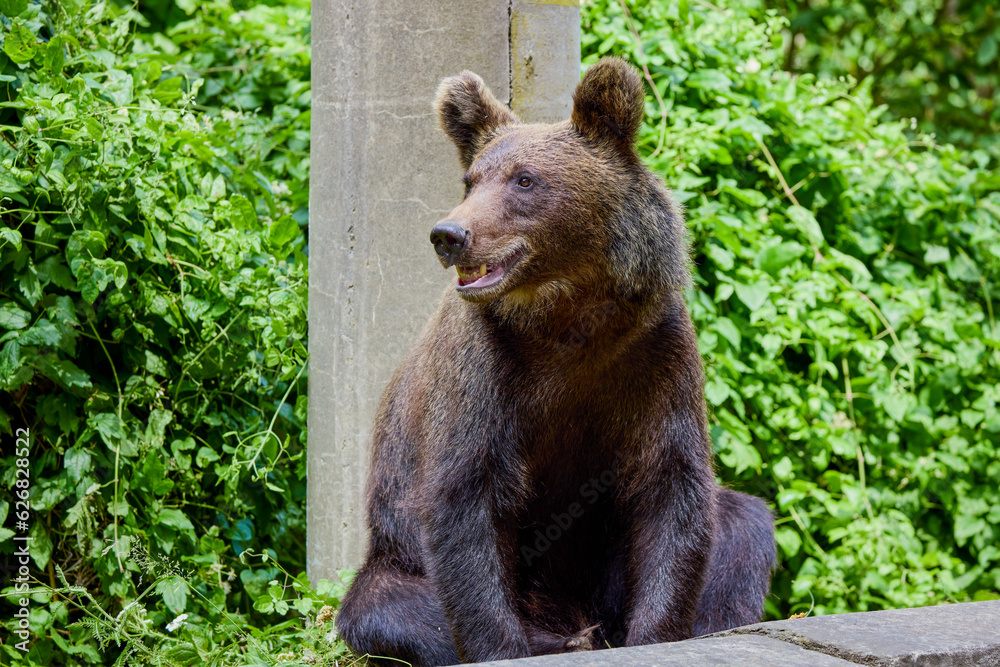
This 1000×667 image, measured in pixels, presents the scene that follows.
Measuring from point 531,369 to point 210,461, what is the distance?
1877 mm

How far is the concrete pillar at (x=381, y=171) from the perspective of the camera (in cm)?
391

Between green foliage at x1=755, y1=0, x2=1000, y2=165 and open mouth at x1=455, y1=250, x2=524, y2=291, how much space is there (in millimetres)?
8195

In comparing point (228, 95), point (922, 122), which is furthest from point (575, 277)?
point (922, 122)

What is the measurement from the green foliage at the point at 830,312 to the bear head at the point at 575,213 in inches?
77.5

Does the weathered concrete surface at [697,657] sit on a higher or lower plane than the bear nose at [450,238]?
lower

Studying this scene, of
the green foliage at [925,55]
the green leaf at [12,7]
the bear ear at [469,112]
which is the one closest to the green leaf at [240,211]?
the green leaf at [12,7]

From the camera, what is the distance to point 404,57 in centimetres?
391

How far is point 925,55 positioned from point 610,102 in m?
9.37

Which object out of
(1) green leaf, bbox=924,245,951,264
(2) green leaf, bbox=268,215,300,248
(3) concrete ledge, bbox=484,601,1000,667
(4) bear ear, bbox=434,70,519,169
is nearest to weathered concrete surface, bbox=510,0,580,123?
(4) bear ear, bbox=434,70,519,169

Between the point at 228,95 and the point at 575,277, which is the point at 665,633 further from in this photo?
the point at 228,95

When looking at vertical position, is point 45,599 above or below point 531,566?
below

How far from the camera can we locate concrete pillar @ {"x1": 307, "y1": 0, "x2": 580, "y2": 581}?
3.91 meters

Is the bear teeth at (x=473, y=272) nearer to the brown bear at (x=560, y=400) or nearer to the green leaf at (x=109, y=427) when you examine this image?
the brown bear at (x=560, y=400)

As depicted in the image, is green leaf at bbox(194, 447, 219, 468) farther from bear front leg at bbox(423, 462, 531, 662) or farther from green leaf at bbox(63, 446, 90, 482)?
bear front leg at bbox(423, 462, 531, 662)
